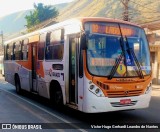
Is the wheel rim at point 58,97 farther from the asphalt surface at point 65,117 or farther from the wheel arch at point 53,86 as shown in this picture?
the asphalt surface at point 65,117

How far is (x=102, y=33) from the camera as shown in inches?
351

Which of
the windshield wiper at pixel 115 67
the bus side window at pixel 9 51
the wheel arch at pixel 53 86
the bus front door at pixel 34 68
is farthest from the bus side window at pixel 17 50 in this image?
the windshield wiper at pixel 115 67

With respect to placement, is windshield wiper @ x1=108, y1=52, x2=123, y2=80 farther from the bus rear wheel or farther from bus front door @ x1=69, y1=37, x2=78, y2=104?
the bus rear wheel

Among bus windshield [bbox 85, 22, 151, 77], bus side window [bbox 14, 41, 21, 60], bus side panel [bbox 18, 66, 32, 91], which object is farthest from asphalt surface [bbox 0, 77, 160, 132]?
bus side window [bbox 14, 41, 21, 60]

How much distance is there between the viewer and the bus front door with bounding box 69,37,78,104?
356 inches

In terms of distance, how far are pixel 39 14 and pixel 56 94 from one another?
71177 millimetres

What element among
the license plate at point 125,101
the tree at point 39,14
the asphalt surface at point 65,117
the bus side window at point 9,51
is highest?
the tree at point 39,14

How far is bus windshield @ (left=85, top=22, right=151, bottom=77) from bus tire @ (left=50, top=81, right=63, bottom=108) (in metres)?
2.35

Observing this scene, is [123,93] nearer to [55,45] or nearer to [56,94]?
[56,94]

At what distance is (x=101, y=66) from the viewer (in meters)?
8.59

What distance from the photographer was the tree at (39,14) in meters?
78.2

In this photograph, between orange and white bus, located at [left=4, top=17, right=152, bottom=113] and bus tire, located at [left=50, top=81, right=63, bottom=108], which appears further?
bus tire, located at [left=50, top=81, right=63, bottom=108]

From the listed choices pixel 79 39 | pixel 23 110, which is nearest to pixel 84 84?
pixel 79 39

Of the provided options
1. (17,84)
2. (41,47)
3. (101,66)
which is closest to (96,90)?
(101,66)
